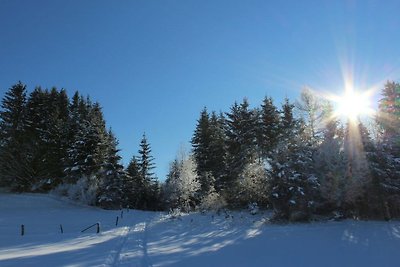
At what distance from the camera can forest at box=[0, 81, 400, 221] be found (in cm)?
2745

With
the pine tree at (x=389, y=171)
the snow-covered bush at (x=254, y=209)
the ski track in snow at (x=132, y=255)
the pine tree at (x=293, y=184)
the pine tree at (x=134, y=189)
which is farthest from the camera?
the pine tree at (x=134, y=189)

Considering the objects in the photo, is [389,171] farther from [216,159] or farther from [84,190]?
[84,190]

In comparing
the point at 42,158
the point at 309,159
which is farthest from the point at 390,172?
the point at 42,158

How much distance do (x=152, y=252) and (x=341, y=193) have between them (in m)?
16.3

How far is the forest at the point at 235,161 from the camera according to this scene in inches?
1081

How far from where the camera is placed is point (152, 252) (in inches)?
656

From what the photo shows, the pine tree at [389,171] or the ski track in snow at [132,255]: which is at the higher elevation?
the pine tree at [389,171]

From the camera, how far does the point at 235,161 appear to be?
49281 millimetres

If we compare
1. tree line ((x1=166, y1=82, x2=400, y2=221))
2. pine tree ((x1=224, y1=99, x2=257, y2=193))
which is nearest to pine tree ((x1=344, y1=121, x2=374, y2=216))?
tree line ((x1=166, y1=82, x2=400, y2=221))

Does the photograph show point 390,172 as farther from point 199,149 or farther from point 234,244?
point 199,149

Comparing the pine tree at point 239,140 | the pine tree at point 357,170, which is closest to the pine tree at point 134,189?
the pine tree at point 239,140

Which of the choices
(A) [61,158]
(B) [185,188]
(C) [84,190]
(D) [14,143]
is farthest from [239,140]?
(D) [14,143]

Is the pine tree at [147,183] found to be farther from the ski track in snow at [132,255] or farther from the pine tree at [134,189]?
the ski track in snow at [132,255]

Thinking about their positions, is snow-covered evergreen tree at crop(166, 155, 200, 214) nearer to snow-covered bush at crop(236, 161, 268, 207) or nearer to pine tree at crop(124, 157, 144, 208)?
pine tree at crop(124, 157, 144, 208)
